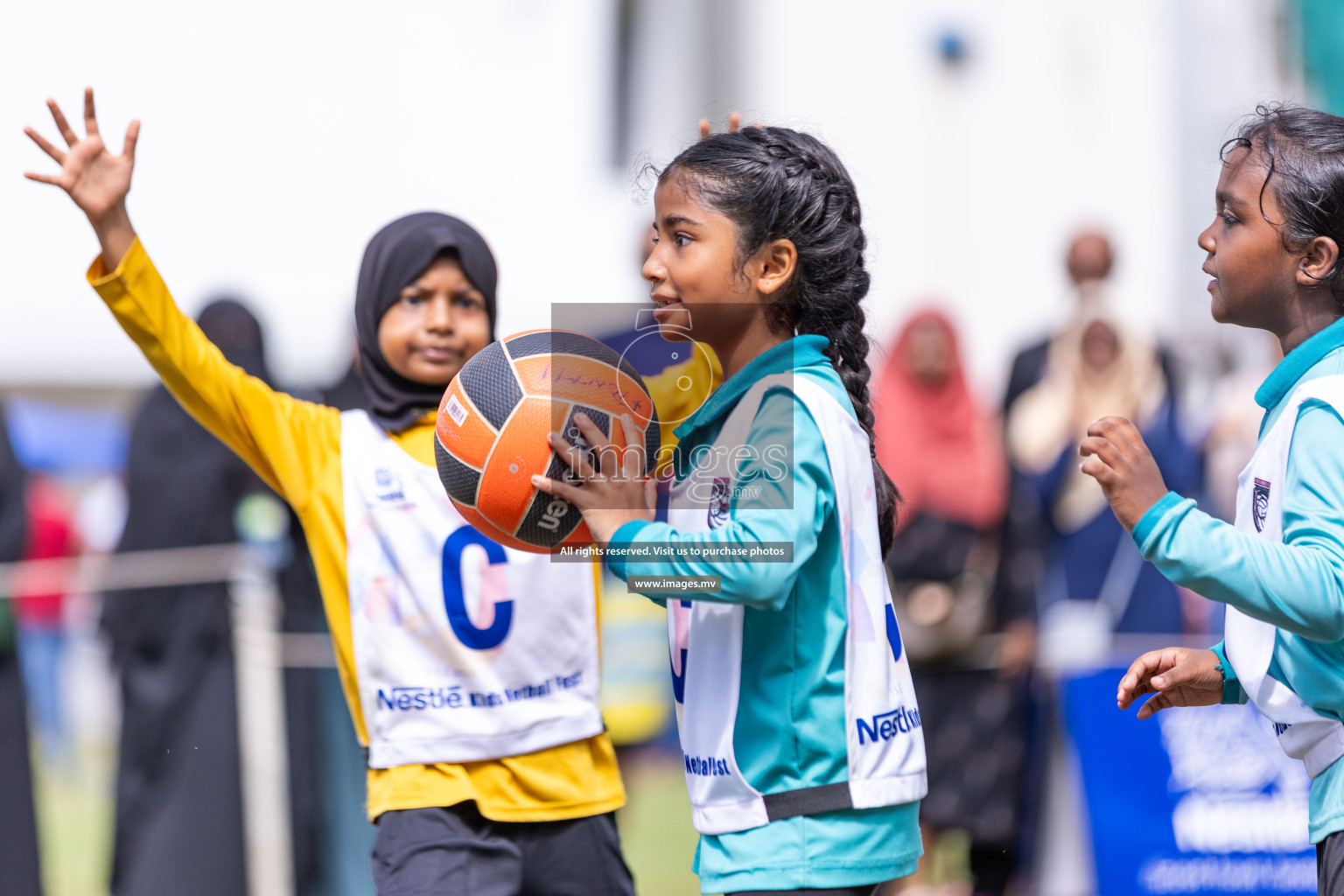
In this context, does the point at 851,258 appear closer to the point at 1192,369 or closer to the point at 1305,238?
the point at 1305,238

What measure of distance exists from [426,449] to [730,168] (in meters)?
1.04

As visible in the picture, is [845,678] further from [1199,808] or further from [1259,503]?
[1199,808]

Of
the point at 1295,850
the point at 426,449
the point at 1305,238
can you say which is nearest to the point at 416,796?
the point at 426,449

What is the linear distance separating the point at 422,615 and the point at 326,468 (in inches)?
16.6

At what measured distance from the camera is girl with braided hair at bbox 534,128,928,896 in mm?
2346

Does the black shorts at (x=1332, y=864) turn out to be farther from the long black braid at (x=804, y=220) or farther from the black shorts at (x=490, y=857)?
the black shorts at (x=490, y=857)

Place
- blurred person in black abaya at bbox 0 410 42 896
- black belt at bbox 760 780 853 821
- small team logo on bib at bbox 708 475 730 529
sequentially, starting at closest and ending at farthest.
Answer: black belt at bbox 760 780 853 821 → small team logo on bib at bbox 708 475 730 529 → blurred person in black abaya at bbox 0 410 42 896

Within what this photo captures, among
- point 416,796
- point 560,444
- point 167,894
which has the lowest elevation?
point 167,894

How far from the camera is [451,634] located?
3031 millimetres

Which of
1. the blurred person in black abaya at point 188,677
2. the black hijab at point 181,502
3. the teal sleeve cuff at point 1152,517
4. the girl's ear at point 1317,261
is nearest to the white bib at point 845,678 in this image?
the teal sleeve cuff at point 1152,517

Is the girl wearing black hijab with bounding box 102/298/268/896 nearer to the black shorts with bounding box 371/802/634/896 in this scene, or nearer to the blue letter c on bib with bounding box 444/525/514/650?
the black shorts with bounding box 371/802/634/896

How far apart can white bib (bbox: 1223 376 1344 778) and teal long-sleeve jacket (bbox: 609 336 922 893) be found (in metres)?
0.66

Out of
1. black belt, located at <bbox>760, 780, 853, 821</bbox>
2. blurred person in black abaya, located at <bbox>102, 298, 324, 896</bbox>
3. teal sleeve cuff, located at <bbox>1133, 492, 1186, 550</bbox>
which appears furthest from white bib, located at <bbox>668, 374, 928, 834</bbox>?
blurred person in black abaya, located at <bbox>102, 298, 324, 896</bbox>

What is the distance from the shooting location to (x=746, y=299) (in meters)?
2.60
